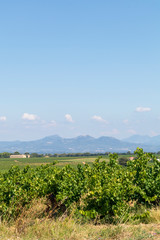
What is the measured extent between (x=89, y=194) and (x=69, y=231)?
212cm

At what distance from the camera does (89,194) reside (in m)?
10.0

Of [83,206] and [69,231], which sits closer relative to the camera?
[69,231]

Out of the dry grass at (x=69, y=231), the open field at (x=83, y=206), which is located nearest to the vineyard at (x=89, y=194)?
the open field at (x=83, y=206)

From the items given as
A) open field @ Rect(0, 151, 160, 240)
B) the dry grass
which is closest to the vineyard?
open field @ Rect(0, 151, 160, 240)

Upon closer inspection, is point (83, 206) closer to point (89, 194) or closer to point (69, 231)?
point (89, 194)

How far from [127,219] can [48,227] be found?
2756 mm

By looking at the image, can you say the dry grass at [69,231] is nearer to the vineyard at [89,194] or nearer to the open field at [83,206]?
the open field at [83,206]

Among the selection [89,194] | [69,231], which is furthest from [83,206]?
[69,231]

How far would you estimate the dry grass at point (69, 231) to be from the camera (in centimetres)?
775

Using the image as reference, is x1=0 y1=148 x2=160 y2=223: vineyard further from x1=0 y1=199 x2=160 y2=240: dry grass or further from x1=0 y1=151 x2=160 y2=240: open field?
x1=0 y1=199 x2=160 y2=240: dry grass

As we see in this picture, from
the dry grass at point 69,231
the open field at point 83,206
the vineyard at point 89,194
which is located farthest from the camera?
the vineyard at point 89,194

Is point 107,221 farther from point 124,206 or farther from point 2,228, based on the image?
point 2,228

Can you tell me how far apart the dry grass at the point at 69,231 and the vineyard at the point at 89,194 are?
0.71 meters

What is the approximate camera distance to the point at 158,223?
9.00 m
